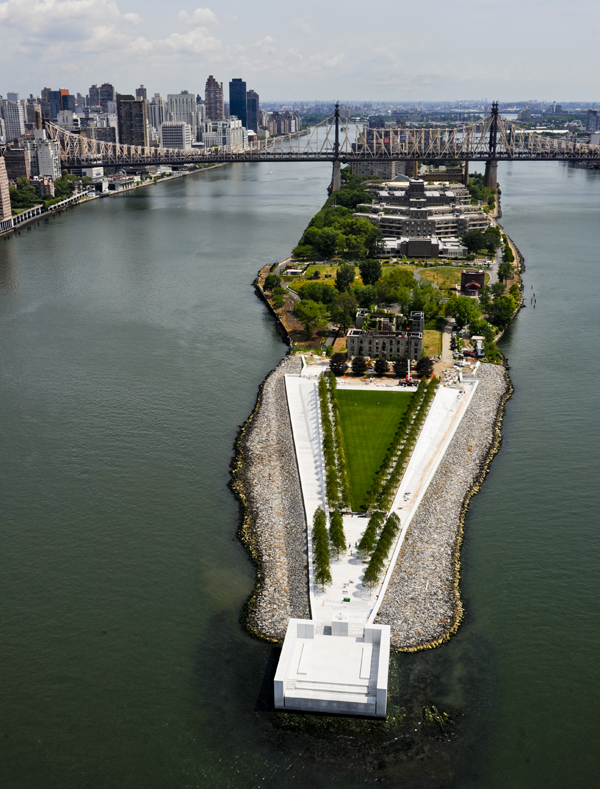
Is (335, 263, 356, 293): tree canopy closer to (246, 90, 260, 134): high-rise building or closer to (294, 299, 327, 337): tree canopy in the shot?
(294, 299, 327, 337): tree canopy

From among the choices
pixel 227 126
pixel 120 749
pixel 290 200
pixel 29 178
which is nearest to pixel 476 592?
pixel 120 749

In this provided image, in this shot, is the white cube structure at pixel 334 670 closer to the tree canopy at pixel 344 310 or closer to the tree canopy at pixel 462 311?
the tree canopy at pixel 344 310

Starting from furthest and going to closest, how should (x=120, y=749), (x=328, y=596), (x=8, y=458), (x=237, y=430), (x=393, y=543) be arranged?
(x=237, y=430) → (x=8, y=458) → (x=393, y=543) → (x=328, y=596) → (x=120, y=749)

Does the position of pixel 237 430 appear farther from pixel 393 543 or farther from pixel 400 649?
pixel 400 649

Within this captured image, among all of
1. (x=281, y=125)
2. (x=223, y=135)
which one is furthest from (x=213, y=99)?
(x=223, y=135)

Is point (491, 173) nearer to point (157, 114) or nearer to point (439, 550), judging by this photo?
point (439, 550)

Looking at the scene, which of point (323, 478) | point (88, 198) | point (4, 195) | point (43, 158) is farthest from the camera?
point (88, 198)
